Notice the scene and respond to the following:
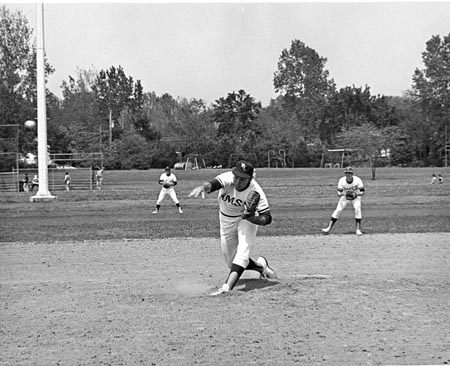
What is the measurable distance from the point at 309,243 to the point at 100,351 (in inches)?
338

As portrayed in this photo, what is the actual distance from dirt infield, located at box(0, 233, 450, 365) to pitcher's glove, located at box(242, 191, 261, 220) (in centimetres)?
103

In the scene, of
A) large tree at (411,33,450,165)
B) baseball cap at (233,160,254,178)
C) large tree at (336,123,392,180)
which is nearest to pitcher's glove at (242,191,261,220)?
baseball cap at (233,160,254,178)

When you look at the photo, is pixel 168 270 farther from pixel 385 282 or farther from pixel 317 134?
pixel 317 134

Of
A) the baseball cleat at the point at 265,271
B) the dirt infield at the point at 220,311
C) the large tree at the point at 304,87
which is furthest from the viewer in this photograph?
the large tree at the point at 304,87

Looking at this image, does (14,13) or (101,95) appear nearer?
(14,13)

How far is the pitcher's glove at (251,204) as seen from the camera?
25.7 feet

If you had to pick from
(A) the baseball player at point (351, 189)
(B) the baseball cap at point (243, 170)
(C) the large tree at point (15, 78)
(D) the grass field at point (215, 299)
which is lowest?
(D) the grass field at point (215, 299)

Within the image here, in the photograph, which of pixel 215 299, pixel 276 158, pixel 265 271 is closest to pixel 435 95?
pixel 276 158

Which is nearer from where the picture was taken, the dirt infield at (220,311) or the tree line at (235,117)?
the dirt infield at (220,311)

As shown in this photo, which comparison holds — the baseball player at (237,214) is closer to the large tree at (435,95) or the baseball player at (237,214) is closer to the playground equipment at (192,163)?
the playground equipment at (192,163)

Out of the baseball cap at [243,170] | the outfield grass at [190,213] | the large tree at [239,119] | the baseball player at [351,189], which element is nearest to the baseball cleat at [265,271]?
the baseball cap at [243,170]

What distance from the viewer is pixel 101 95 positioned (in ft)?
187

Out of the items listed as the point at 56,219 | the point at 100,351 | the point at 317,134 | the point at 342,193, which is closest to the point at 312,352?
the point at 100,351

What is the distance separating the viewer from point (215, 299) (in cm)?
754
